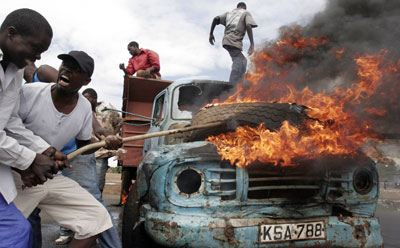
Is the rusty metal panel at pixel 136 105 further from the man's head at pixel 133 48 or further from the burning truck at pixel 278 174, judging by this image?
the burning truck at pixel 278 174

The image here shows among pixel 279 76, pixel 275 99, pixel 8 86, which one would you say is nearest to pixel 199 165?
pixel 8 86

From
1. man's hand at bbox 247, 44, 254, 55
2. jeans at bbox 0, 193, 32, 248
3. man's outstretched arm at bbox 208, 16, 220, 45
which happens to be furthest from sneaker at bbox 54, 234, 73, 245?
man's outstretched arm at bbox 208, 16, 220, 45

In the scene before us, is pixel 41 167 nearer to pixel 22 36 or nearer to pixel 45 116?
pixel 45 116

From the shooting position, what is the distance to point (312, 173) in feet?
9.42

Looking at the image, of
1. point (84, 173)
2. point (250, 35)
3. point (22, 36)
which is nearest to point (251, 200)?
point (84, 173)

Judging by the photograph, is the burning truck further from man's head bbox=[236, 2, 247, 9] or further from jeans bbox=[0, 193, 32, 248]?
man's head bbox=[236, 2, 247, 9]

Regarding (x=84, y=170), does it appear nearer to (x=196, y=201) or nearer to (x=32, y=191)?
(x=32, y=191)

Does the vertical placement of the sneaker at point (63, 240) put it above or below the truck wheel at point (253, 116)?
below

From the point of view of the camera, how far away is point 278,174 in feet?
9.27

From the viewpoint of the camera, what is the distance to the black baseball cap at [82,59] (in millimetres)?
2305

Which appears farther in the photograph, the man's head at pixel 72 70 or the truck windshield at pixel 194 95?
the truck windshield at pixel 194 95

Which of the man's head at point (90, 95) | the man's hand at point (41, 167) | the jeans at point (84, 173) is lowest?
the jeans at point (84, 173)

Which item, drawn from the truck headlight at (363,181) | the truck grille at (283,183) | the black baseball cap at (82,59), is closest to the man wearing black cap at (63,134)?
the black baseball cap at (82,59)

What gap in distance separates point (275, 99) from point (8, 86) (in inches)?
130
